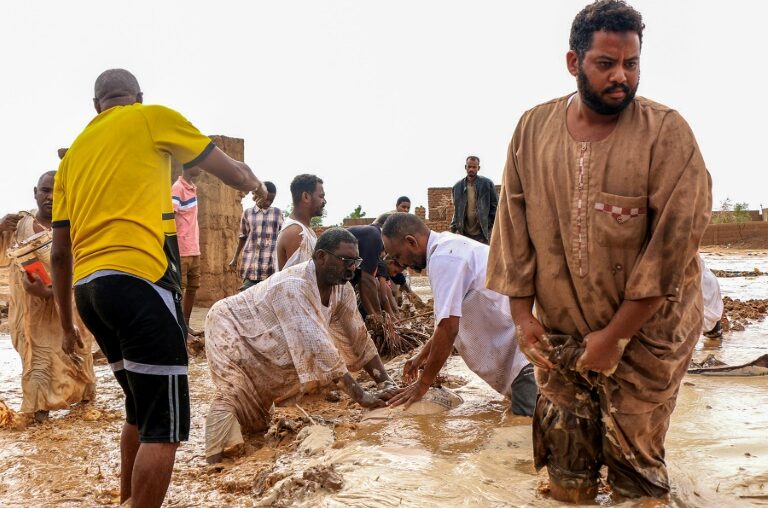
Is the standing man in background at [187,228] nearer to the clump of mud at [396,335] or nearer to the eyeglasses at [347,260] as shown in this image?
the clump of mud at [396,335]

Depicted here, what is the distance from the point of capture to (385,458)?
3.26 meters

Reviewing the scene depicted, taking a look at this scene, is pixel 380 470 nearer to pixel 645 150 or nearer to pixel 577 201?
pixel 577 201

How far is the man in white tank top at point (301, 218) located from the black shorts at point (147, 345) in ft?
8.84

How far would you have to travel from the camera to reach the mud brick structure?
10359 millimetres

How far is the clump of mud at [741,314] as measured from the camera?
720 centimetres

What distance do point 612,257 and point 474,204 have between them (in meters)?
8.29

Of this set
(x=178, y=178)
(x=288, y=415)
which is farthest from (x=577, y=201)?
(x=178, y=178)

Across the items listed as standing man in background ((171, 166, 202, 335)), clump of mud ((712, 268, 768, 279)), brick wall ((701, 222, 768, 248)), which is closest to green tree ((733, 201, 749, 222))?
brick wall ((701, 222, 768, 248))

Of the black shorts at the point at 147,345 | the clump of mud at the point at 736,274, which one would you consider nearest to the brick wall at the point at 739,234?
the clump of mud at the point at 736,274

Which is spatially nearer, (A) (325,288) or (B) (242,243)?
(A) (325,288)

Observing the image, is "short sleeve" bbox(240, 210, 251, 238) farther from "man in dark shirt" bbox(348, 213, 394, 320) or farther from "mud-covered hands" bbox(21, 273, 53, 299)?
"mud-covered hands" bbox(21, 273, 53, 299)

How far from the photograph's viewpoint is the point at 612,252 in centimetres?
241

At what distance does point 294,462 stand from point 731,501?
189 cm

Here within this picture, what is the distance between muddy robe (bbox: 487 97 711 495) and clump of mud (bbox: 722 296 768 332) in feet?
16.9
